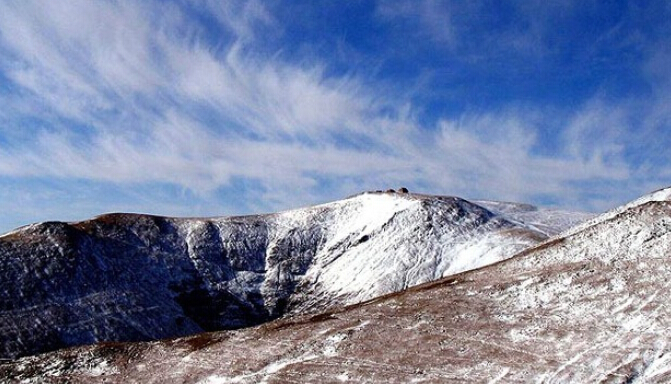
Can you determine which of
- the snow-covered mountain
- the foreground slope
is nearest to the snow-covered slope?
the snow-covered mountain

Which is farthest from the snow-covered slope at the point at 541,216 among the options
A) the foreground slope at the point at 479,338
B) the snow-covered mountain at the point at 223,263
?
the foreground slope at the point at 479,338

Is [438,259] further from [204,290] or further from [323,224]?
[204,290]

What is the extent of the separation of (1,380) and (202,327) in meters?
44.8

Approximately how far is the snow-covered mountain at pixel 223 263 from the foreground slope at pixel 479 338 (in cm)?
2933

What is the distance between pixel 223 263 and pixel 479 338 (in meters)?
67.5

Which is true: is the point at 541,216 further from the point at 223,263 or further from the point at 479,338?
the point at 479,338

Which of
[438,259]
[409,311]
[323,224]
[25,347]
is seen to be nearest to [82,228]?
[25,347]

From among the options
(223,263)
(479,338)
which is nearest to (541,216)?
(223,263)

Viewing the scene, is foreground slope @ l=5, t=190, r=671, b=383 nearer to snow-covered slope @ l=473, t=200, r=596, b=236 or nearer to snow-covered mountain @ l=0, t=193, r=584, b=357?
snow-covered mountain @ l=0, t=193, r=584, b=357

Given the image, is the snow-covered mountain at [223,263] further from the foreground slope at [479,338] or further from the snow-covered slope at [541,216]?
the foreground slope at [479,338]

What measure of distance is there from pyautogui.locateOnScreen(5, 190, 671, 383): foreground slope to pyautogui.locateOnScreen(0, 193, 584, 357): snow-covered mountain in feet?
96.2

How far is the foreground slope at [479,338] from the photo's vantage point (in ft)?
100

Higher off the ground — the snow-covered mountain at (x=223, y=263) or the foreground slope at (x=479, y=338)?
the snow-covered mountain at (x=223, y=263)

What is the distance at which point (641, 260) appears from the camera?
4112 centimetres
